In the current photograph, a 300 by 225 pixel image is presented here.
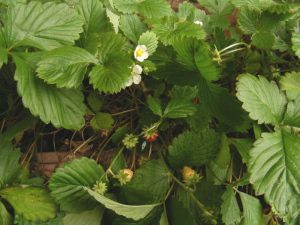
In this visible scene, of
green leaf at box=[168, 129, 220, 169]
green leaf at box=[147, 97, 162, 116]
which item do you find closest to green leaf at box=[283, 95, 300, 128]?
green leaf at box=[168, 129, 220, 169]

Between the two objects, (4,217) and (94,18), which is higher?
(94,18)

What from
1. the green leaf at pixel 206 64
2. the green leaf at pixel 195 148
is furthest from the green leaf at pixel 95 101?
the green leaf at pixel 206 64

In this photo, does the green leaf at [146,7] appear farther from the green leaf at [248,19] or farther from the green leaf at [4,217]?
the green leaf at [4,217]

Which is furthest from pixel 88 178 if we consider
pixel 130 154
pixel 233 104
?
pixel 233 104

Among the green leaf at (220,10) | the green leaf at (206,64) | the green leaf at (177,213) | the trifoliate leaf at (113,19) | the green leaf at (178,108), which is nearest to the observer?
the green leaf at (206,64)

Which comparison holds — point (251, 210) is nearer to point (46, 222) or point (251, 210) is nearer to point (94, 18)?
point (46, 222)

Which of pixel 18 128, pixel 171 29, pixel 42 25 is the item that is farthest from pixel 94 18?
pixel 18 128
